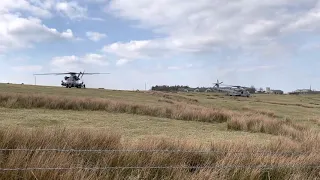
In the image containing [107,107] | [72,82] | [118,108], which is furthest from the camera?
[72,82]

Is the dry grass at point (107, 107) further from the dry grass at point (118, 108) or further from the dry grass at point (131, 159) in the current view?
the dry grass at point (131, 159)

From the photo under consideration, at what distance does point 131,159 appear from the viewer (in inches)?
286

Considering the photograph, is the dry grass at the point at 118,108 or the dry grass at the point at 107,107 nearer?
the dry grass at the point at 118,108

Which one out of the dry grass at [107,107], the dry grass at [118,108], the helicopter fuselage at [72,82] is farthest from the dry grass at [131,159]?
the helicopter fuselage at [72,82]

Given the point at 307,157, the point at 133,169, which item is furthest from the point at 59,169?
the point at 307,157

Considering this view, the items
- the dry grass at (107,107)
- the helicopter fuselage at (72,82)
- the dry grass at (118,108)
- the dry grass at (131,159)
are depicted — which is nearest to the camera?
the dry grass at (131,159)

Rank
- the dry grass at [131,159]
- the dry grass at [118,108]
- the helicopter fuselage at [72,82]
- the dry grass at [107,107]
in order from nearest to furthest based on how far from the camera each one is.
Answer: the dry grass at [131,159] → the dry grass at [118,108] → the dry grass at [107,107] → the helicopter fuselage at [72,82]

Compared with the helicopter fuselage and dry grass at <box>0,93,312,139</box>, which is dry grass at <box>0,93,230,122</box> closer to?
dry grass at <box>0,93,312,139</box>

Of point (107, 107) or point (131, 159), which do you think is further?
point (107, 107)

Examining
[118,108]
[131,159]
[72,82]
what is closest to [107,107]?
[118,108]

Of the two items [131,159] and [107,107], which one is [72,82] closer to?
[107,107]

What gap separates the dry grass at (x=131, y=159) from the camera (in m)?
6.23

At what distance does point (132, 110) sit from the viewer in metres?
28.1

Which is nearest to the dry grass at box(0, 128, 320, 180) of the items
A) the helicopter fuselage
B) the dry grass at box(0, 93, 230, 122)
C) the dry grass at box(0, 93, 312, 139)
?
the dry grass at box(0, 93, 312, 139)
